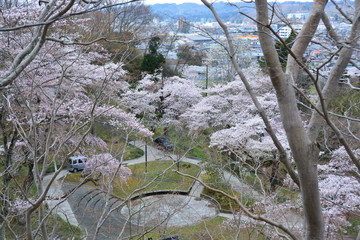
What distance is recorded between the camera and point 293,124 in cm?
149

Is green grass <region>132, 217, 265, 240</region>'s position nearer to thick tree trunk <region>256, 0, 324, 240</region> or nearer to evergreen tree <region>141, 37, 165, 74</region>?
thick tree trunk <region>256, 0, 324, 240</region>

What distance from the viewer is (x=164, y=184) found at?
11.6 m

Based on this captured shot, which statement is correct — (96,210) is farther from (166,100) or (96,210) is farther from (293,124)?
(166,100)

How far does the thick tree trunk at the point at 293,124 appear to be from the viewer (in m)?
1.47

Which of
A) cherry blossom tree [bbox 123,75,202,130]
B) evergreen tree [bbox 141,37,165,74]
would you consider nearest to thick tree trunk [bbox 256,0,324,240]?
cherry blossom tree [bbox 123,75,202,130]

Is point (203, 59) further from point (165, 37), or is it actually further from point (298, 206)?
point (298, 206)

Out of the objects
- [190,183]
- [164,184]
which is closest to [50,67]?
[164,184]

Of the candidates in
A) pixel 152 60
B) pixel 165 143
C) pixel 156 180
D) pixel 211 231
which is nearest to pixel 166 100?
pixel 165 143

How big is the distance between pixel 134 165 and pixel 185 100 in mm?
4917

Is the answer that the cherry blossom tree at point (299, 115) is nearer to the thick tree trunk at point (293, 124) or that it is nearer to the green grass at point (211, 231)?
the thick tree trunk at point (293, 124)

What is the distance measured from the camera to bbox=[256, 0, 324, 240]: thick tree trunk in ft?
4.83

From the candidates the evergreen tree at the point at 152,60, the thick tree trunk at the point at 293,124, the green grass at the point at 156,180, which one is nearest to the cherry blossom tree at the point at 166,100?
the evergreen tree at the point at 152,60

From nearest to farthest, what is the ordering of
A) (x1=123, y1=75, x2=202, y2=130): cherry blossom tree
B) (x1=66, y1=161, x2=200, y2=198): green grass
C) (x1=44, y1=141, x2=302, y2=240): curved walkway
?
(x1=44, y1=141, x2=302, y2=240): curved walkway < (x1=66, y1=161, x2=200, y2=198): green grass < (x1=123, y1=75, x2=202, y2=130): cherry blossom tree

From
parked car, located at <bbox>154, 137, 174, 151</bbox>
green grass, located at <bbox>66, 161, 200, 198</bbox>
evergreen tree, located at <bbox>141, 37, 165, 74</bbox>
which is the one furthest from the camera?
evergreen tree, located at <bbox>141, 37, 165, 74</bbox>
